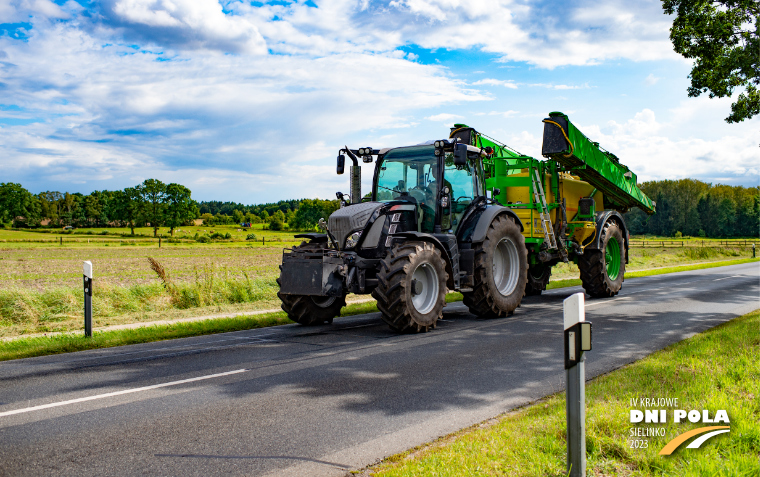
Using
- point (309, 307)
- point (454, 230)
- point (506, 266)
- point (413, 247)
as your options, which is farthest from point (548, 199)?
point (309, 307)

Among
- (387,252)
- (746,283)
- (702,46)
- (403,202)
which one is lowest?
(746,283)

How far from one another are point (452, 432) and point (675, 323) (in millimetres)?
7204

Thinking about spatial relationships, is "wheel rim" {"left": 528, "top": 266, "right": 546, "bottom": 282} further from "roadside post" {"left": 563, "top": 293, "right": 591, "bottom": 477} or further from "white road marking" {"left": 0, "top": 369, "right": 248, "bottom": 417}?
"roadside post" {"left": 563, "top": 293, "right": 591, "bottom": 477}

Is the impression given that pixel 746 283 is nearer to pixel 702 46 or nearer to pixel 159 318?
pixel 702 46

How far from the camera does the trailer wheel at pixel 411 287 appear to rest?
849 centimetres

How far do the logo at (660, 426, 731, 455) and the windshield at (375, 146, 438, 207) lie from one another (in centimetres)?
655

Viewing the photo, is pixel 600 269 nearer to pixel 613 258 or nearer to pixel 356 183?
pixel 613 258

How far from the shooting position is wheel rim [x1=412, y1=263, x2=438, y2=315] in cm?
920

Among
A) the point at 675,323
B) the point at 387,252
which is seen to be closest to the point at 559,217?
the point at 675,323

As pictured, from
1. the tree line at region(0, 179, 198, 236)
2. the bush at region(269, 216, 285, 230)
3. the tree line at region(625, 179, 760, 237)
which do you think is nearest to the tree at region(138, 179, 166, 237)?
the tree line at region(0, 179, 198, 236)

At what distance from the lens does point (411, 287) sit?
8.91 meters

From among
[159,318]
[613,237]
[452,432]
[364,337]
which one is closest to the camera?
[452,432]

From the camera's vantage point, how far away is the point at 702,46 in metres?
14.0

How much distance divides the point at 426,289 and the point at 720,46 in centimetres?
1017
